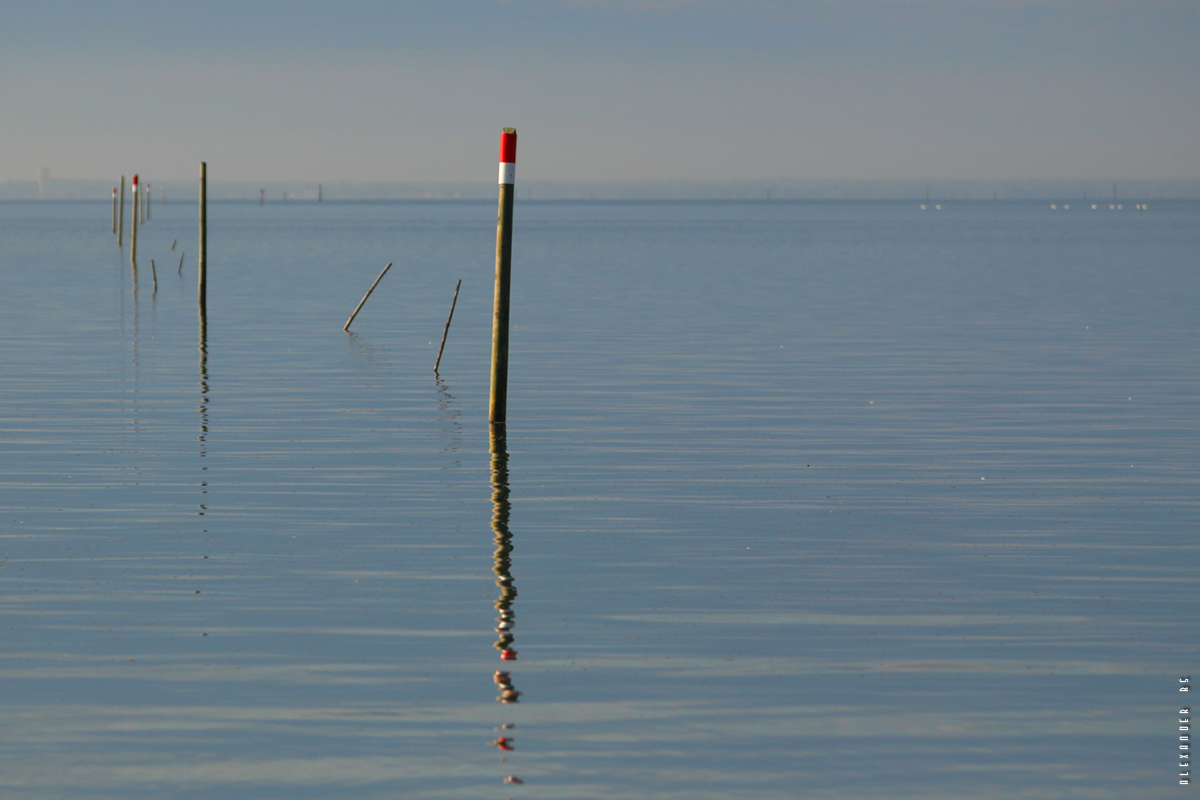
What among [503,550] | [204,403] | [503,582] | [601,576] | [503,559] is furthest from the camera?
[204,403]

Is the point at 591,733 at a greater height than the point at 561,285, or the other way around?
the point at 561,285

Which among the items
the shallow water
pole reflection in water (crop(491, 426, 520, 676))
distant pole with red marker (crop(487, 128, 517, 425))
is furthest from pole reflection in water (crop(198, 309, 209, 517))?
distant pole with red marker (crop(487, 128, 517, 425))

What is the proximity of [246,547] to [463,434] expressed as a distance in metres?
7.29

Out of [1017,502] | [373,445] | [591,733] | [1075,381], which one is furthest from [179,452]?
[1075,381]

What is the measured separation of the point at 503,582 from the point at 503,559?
83cm

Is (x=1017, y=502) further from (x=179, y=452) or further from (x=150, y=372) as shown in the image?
(x=150, y=372)

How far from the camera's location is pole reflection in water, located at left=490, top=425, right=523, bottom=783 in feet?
27.6

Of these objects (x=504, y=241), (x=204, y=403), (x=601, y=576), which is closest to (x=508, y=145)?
(x=504, y=241)

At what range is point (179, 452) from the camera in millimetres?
17766

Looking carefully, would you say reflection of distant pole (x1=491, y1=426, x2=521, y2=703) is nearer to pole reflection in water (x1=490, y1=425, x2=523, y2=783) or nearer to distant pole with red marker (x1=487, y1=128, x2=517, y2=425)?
pole reflection in water (x1=490, y1=425, x2=523, y2=783)

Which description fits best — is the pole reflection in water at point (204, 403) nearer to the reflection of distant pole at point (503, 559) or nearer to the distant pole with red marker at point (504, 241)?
the reflection of distant pole at point (503, 559)

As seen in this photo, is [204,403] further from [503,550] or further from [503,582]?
[503,582]

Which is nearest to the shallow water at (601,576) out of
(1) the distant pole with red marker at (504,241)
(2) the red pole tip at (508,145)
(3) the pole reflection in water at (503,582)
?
(3) the pole reflection in water at (503,582)

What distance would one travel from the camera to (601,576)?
37.9 feet
